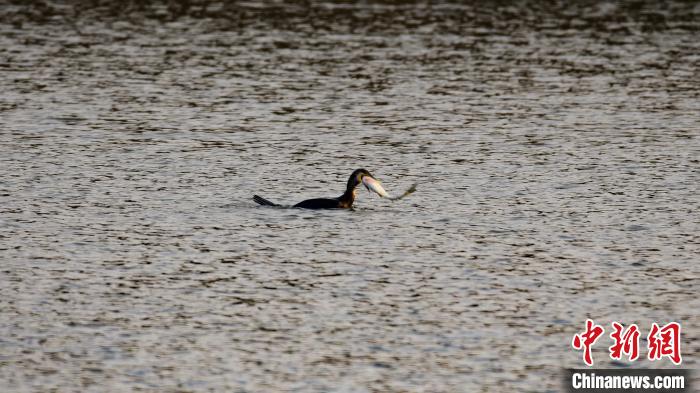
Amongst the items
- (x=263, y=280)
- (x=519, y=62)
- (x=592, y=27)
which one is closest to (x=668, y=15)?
(x=592, y=27)

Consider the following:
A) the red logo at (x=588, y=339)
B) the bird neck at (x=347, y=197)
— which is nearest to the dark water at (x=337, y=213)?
the red logo at (x=588, y=339)

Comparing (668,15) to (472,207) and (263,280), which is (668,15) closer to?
(472,207)

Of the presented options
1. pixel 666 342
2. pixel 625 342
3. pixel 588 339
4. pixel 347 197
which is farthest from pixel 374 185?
pixel 666 342

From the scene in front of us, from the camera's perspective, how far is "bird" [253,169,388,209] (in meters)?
19.0

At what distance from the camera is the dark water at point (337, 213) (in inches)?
514

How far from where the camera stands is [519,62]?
3681 centimetres

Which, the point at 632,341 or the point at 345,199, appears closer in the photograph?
the point at 632,341

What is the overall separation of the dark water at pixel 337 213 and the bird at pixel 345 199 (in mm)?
173

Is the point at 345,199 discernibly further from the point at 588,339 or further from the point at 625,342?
the point at 625,342

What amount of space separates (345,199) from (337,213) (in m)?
0.27

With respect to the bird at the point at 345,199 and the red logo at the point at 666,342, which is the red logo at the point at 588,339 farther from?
the bird at the point at 345,199

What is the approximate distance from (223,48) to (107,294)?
25.4 m

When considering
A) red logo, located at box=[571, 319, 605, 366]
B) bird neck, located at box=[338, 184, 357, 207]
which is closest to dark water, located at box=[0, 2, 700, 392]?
red logo, located at box=[571, 319, 605, 366]

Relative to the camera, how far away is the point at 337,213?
1944 centimetres
